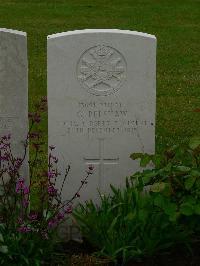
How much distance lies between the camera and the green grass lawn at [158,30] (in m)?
10.0

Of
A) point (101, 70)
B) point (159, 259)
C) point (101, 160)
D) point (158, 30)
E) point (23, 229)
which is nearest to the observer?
point (23, 229)

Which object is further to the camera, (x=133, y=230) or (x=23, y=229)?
(x=133, y=230)

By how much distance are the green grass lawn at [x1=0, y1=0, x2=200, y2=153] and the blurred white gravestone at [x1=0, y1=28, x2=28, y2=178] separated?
2683 mm

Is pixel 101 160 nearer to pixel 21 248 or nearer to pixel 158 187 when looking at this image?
pixel 158 187

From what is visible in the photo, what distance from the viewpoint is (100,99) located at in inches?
225

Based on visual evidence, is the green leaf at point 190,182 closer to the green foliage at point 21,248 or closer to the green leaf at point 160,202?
the green leaf at point 160,202

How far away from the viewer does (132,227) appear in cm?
→ 520

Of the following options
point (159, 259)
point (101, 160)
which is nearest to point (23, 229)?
point (159, 259)

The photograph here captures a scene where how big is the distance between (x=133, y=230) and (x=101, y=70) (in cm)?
124

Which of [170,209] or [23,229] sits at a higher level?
[170,209]

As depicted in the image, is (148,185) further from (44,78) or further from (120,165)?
(44,78)

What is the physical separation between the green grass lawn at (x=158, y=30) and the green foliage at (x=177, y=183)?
281 centimetres

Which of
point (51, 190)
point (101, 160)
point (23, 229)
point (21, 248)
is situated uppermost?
point (101, 160)

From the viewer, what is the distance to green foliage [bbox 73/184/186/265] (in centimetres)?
518
